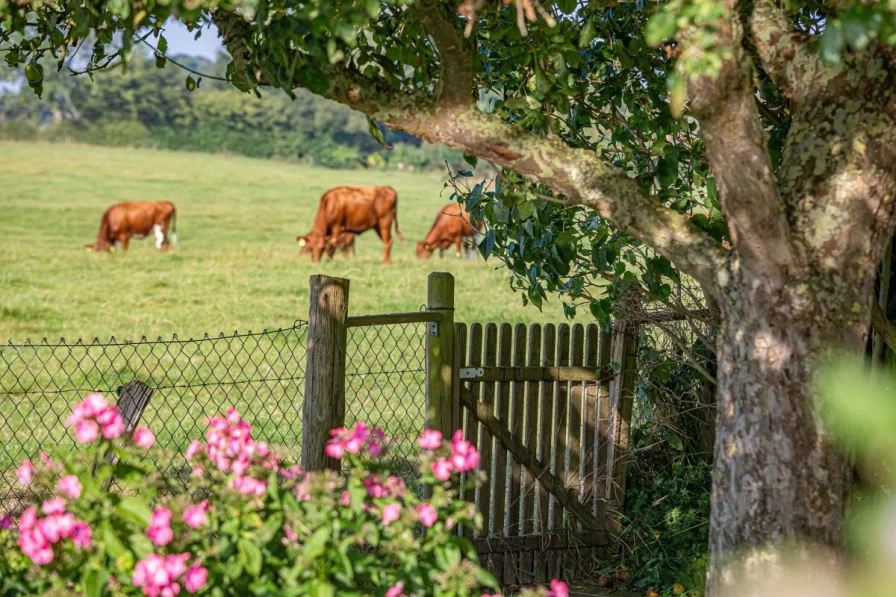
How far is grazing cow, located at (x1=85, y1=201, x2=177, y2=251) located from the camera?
27750 mm

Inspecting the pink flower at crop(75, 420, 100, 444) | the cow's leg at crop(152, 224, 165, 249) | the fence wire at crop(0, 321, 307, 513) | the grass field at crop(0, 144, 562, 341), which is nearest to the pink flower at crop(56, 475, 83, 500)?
the pink flower at crop(75, 420, 100, 444)

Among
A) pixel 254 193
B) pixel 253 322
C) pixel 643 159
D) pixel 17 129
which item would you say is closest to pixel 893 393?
pixel 643 159

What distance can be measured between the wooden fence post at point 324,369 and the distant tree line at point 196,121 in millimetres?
61488

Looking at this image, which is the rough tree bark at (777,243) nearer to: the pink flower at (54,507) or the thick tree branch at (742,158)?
the thick tree branch at (742,158)

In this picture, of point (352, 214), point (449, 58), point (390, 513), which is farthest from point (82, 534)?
point (352, 214)

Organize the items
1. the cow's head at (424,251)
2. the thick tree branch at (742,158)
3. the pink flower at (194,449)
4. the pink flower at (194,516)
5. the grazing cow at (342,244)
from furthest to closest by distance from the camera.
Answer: the cow's head at (424,251), the grazing cow at (342,244), the thick tree branch at (742,158), the pink flower at (194,449), the pink flower at (194,516)

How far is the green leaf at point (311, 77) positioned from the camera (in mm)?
3328

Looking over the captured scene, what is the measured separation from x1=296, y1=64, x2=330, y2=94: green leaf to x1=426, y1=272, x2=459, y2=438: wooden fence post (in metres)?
1.98

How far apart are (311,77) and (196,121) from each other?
252 ft

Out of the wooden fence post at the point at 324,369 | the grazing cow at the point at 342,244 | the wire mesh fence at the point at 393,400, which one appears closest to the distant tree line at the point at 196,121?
the grazing cow at the point at 342,244

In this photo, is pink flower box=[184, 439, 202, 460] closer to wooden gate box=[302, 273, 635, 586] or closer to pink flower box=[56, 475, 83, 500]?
pink flower box=[56, 475, 83, 500]

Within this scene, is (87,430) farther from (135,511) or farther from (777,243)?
(777,243)

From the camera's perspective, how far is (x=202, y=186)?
44656 millimetres

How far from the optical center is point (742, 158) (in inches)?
127
